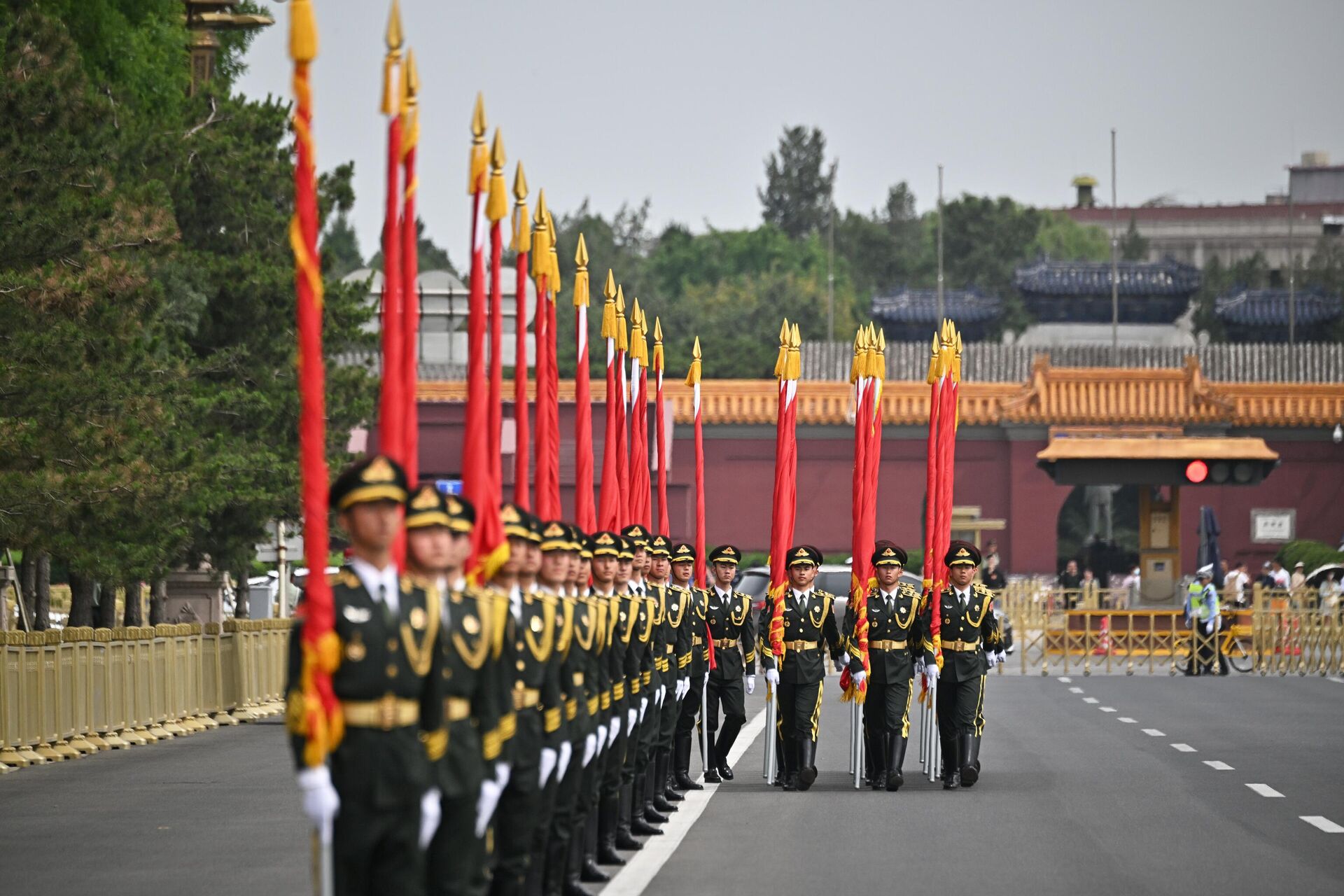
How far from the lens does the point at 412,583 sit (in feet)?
23.7

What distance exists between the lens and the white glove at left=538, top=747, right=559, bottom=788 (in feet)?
28.3

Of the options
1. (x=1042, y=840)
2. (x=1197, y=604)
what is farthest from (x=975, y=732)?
(x=1197, y=604)

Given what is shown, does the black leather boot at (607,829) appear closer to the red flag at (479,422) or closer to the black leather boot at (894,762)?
the red flag at (479,422)

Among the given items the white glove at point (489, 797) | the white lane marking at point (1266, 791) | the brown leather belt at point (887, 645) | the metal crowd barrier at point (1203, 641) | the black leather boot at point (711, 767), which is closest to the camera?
the white glove at point (489, 797)

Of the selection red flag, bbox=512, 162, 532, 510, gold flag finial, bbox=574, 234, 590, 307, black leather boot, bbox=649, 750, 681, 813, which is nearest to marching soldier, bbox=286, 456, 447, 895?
red flag, bbox=512, 162, 532, 510

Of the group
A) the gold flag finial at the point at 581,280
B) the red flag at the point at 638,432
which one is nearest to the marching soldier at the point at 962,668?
the red flag at the point at 638,432

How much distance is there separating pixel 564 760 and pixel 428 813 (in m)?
1.91

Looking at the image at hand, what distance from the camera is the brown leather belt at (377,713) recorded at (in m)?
6.96

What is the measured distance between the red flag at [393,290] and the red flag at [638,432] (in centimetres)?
788

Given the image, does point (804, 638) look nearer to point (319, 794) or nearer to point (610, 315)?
point (610, 315)

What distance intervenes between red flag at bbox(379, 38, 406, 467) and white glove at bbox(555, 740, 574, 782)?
1.37 metres

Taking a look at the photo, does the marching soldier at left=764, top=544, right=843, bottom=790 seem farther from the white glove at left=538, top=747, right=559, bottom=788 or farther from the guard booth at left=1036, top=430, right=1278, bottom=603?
the guard booth at left=1036, top=430, right=1278, bottom=603

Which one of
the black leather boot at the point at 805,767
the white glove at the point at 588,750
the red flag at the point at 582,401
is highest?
the red flag at the point at 582,401

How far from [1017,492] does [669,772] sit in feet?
114
